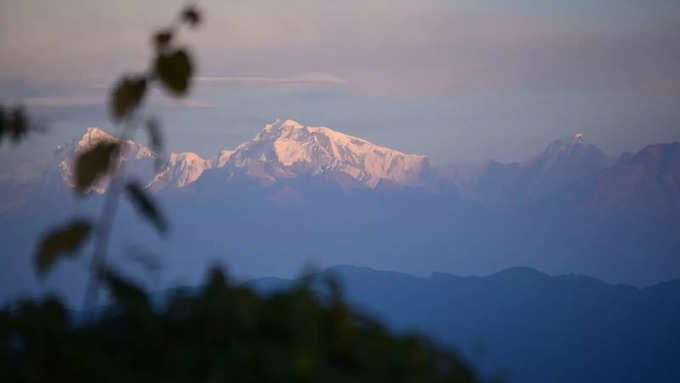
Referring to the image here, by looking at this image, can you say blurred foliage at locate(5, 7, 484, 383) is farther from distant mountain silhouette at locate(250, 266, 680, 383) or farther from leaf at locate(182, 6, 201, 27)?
distant mountain silhouette at locate(250, 266, 680, 383)

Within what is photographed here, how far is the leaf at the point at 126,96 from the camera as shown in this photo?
5152 millimetres

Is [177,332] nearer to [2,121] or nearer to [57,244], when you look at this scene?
[57,244]

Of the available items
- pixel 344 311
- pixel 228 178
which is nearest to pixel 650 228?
pixel 228 178

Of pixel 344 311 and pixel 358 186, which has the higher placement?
pixel 358 186

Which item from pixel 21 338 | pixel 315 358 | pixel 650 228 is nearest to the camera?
pixel 315 358

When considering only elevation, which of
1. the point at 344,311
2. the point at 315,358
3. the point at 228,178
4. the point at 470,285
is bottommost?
the point at 315,358

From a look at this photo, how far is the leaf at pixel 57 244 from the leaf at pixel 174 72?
4.65ft

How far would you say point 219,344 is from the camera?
4.46 metres

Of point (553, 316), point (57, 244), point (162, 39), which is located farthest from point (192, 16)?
point (553, 316)

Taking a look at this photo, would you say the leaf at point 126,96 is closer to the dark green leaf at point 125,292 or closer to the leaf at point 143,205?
the leaf at point 143,205

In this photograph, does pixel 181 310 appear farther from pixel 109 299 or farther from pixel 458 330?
pixel 458 330

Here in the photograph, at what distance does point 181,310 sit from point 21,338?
1469 millimetres

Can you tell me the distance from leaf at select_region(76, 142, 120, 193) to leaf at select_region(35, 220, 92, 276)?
44cm

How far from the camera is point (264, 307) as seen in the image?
15.9ft
